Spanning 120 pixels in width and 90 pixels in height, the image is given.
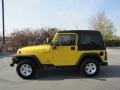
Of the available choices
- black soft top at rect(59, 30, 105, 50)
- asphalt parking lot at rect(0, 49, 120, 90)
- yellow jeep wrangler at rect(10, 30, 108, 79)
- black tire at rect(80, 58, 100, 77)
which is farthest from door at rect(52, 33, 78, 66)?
asphalt parking lot at rect(0, 49, 120, 90)

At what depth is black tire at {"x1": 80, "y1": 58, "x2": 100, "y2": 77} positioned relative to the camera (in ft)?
39.2

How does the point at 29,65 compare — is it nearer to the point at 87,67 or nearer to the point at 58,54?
the point at 58,54

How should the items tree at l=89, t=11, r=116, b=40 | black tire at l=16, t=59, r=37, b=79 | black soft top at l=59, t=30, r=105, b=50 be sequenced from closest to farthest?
black tire at l=16, t=59, r=37, b=79 < black soft top at l=59, t=30, r=105, b=50 < tree at l=89, t=11, r=116, b=40

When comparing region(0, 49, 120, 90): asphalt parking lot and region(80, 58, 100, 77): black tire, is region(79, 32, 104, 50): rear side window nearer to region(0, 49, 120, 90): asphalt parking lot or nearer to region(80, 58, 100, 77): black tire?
region(80, 58, 100, 77): black tire

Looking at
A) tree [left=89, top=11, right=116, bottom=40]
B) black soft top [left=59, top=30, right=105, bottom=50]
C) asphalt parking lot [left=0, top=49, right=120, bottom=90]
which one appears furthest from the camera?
tree [left=89, top=11, right=116, bottom=40]

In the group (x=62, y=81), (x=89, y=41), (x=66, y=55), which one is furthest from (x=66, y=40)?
(x=62, y=81)

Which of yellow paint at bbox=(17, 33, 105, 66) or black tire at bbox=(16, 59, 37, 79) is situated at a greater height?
yellow paint at bbox=(17, 33, 105, 66)

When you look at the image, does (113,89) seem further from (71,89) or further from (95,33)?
(95,33)

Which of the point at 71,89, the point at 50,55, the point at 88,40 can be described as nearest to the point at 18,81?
the point at 50,55

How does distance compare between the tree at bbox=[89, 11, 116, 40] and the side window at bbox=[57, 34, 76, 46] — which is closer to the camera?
the side window at bbox=[57, 34, 76, 46]

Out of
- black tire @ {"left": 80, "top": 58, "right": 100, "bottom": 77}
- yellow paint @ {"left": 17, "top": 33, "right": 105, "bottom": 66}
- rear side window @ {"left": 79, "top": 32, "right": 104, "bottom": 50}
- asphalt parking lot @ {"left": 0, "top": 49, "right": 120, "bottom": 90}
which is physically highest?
rear side window @ {"left": 79, "top": 32, "right": 104, "bottom": 50}

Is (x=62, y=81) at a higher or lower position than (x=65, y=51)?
lower

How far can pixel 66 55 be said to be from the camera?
1201 cm

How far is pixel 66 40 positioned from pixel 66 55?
0.62m
